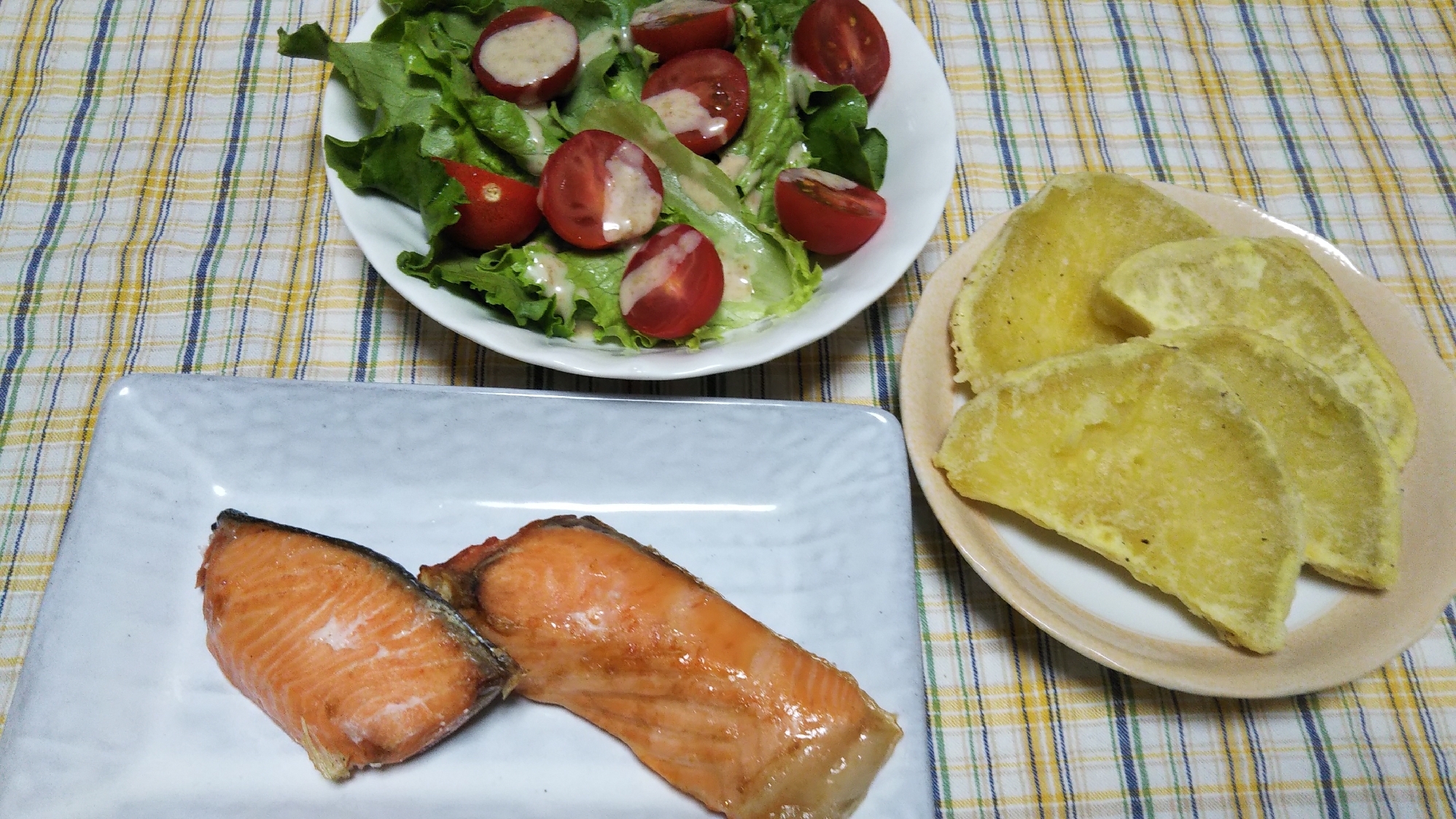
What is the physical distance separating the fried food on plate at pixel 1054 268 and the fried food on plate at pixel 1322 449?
0.58 feet

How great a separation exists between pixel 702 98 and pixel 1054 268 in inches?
26.3

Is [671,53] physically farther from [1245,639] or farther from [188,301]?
[1245,639]

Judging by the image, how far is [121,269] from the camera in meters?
1.83

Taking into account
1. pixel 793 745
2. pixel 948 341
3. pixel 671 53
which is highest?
pixel 671 53

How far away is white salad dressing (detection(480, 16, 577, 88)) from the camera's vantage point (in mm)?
1601

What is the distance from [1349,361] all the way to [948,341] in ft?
2.08

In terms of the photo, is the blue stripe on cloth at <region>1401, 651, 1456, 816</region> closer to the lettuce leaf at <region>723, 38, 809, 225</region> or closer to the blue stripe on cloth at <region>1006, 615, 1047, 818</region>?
the blue stripe on cloth at <region>1006, 615, 1047, 818</region>

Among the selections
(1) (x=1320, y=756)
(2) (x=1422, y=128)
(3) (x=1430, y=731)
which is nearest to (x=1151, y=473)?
(1) (x=1320, y=756)

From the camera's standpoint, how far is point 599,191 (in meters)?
1.50

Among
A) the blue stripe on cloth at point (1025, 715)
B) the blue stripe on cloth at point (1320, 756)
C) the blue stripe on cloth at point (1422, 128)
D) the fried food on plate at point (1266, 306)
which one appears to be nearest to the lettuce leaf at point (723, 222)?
the fried food on plate at point (1266, 306)

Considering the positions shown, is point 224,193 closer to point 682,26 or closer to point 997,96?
point 682,26

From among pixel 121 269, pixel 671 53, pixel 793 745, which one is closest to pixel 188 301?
Answer: pixel 121 269

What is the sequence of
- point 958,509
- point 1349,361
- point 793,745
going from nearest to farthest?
point 793,745
point 958,509
point 1349,361

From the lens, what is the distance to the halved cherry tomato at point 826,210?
149 cm
